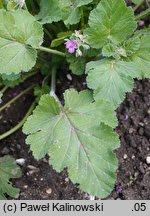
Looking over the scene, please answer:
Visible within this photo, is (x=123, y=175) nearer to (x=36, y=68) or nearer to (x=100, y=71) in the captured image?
(x=100, y=71)

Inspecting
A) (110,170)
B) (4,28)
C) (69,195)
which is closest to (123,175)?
(69,195)

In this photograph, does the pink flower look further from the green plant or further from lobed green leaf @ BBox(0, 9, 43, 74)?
lobed green leaf @ BBox(0, 9, 43, 74)

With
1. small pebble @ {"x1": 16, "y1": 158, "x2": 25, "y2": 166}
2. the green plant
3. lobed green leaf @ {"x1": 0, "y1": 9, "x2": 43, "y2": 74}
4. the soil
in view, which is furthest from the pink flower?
small pebble @ {"x1": 16, "y1": 158, "x2": 25, "y2": 166}

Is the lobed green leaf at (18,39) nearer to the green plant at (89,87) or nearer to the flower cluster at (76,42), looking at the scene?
the green plant at (89,87)

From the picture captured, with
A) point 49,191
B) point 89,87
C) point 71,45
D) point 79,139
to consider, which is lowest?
point 49,191

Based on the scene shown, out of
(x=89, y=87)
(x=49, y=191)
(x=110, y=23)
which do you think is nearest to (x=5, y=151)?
(x=49, y=191)

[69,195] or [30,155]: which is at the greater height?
[30,155]

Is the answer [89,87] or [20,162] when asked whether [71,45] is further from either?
[20,162]

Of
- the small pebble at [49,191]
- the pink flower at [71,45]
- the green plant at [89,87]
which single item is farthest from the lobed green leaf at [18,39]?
the small pebble at [49,191]
